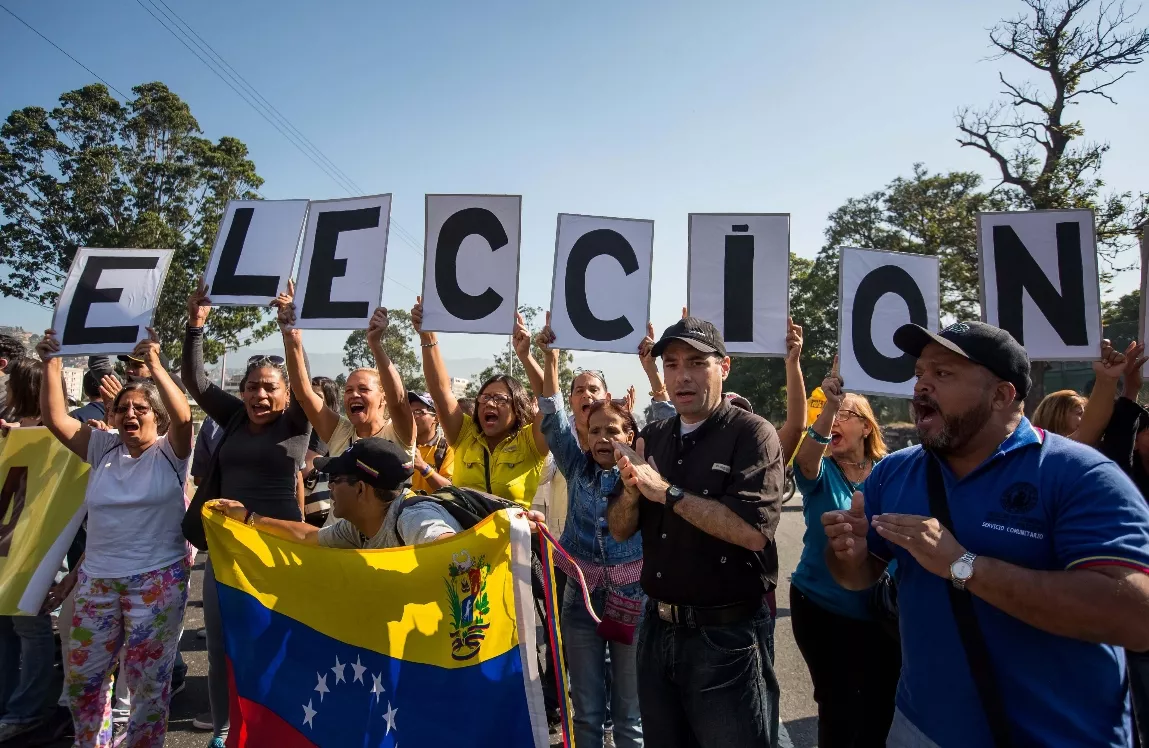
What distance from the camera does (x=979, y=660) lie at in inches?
77.4

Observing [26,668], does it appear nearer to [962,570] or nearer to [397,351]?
[962,570]

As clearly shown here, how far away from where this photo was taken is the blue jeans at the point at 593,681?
351 cm

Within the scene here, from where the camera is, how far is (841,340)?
13.9 ft

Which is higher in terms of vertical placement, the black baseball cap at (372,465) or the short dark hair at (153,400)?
the short dark hair at (153,400)

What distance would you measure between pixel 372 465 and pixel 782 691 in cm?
360

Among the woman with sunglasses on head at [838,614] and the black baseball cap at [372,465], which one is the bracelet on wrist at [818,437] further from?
the black baseball cap at [372,465]

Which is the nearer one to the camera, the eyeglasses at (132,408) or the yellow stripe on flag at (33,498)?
the eyeglasses at (132,408)

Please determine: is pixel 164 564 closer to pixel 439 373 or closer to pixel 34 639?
pixel 34 639

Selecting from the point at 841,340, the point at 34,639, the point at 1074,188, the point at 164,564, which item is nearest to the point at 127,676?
the point at 164,564

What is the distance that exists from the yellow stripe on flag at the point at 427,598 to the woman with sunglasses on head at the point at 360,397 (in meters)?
1.41

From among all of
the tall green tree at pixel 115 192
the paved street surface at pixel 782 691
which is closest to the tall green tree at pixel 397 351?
the tall green tree at pixel 115 192

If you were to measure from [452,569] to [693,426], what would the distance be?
1.18m

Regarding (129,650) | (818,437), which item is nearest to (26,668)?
(129,650)

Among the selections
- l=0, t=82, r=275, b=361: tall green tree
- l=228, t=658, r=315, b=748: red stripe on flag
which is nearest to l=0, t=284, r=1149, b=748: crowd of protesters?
l=228, t=658, r=315, b=748: red stripe on flag
